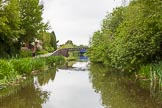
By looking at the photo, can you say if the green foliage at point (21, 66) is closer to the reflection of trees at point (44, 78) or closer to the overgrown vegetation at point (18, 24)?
the reflection of trees at point (44, 78)

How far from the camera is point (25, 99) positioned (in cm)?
1555

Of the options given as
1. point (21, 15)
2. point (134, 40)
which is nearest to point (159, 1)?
point (134, 40)

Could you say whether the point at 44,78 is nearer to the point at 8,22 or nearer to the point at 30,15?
the point at 8,22

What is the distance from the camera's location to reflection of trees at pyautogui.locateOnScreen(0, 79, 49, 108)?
13859 millimetres

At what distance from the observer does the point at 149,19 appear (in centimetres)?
2192

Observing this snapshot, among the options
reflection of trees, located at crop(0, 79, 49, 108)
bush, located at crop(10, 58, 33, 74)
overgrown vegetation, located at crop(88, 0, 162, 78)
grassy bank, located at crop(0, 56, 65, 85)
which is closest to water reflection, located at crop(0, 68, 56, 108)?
reflection of trees, located at crop(0, 79, 49, 108)

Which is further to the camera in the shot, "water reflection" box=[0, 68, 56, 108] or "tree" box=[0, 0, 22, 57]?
"tree" box=[0, 0, 22, 57]

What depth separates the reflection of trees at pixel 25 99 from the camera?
45.5 ft

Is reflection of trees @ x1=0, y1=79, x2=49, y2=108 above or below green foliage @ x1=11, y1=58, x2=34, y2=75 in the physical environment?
below

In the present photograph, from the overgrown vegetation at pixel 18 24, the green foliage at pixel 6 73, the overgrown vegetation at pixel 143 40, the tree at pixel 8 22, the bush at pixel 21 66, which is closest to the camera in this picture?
the green foliage at pixel 6 73

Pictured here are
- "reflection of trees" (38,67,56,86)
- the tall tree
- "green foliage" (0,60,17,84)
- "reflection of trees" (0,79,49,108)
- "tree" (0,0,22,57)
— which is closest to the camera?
"reflection of trees" (0,79,49,108)

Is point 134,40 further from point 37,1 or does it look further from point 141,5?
point 37,1

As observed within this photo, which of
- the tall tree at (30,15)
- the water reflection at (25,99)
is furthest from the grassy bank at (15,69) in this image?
the tall tree at (30,15)

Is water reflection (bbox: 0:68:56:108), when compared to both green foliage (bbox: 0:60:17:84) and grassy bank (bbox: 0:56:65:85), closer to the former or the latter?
green foliage (bbox: 0:60:17:84)
